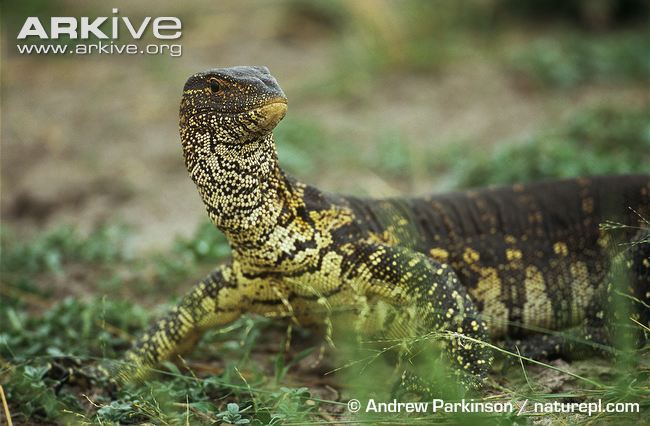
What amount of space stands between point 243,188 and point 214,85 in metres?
0.61

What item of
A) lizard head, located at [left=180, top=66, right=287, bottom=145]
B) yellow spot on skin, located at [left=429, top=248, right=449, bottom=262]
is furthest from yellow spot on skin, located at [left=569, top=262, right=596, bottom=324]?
lizard head, located at [left=180, top=66, right=287, bottom=145]

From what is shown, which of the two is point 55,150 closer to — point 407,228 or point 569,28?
point 407,228

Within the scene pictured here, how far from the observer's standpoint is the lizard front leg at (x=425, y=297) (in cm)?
437

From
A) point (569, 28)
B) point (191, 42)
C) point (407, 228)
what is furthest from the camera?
point (191, 42)

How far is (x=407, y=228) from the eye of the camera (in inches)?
204

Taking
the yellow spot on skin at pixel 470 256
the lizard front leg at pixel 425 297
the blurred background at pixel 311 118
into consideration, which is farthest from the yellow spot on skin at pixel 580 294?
the blurred background at pixel 311 118

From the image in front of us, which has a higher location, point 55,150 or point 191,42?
point 191,42

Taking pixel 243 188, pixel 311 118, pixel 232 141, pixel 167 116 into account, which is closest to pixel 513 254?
pixel 243 188

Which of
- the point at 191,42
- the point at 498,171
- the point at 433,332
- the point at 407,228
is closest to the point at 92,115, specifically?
the point at 191,42

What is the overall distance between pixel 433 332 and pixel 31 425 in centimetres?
245

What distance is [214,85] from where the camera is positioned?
4.34 metres

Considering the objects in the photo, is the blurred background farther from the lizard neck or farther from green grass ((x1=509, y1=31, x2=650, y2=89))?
the lizard neck

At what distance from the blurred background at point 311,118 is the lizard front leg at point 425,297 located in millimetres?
2262

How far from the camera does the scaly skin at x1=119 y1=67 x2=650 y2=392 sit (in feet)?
14.4
